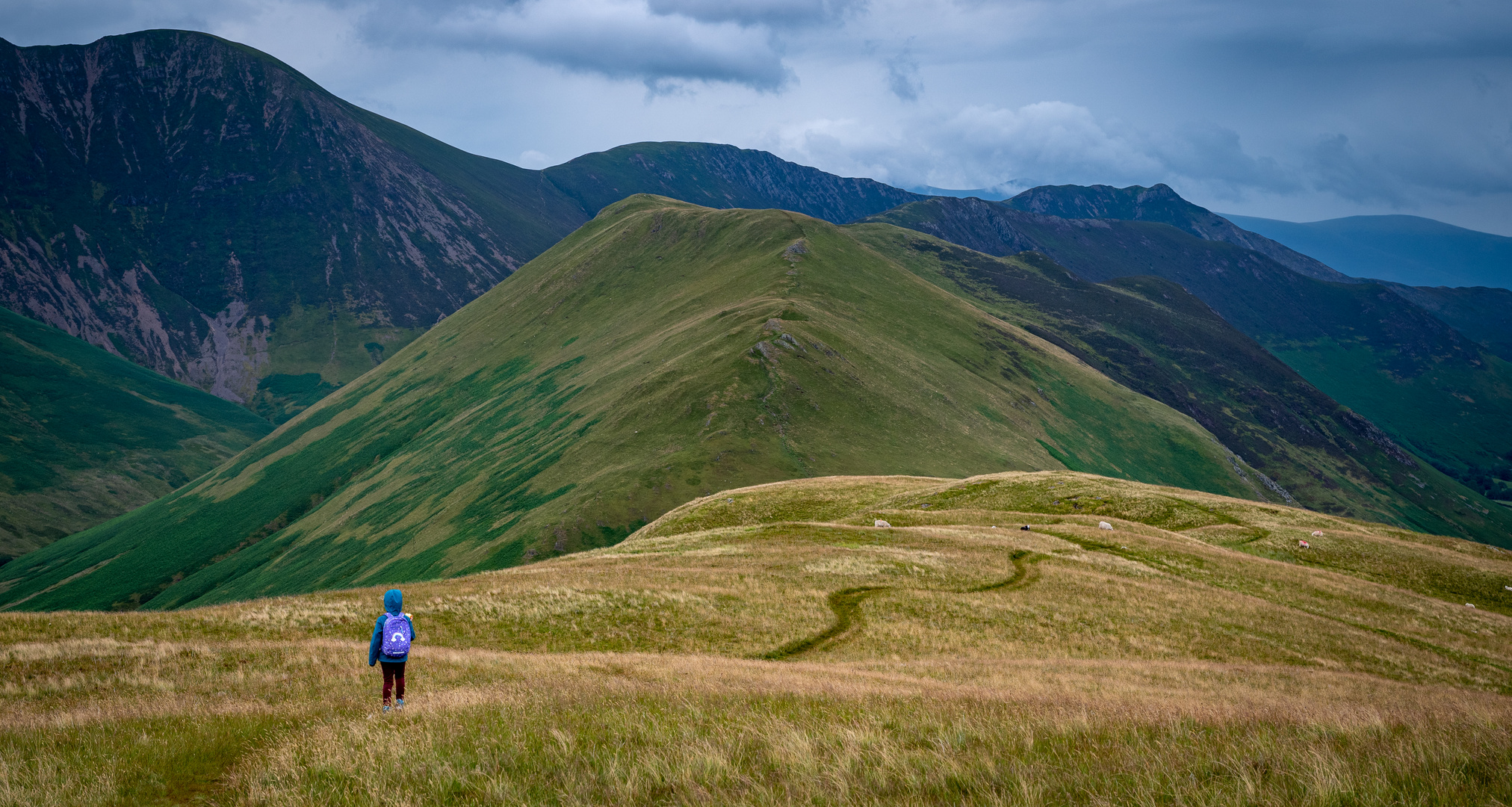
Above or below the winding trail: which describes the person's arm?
above

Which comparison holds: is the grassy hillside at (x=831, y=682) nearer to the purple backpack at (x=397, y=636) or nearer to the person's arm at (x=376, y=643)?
the person's arm at (x=376, y=643)

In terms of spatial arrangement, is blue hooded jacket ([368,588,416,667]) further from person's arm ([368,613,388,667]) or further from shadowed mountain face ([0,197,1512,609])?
shadowed mountain face ([0,197,1512,609])

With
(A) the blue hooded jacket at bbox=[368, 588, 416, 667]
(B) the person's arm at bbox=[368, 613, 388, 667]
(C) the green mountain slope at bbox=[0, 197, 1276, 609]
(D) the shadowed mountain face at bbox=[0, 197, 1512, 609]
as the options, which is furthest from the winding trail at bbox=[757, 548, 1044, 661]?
(C) the green mountain slope at bbox=[0, 197, 1276, 609]

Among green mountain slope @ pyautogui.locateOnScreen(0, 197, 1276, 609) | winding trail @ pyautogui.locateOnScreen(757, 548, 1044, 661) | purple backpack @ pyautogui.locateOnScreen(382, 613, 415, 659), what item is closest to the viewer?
purple backpack @ pyautogui.locateOnScreen(382, 613, 415, 659)

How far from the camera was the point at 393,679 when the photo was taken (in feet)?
56.9

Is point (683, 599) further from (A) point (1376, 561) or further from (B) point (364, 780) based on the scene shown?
(A) point (1376, 561)

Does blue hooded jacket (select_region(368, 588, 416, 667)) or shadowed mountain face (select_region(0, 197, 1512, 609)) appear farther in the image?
shadowed mountain face (select_region(0, 197, 1512, 609))

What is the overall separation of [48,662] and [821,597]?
29273mm

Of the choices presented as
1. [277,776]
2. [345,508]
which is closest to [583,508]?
[345,508]

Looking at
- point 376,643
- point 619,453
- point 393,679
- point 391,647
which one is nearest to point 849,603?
point 393,679

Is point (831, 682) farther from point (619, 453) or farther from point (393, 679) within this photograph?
point (619, 453)

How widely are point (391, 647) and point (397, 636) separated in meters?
0.31

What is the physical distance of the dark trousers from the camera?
17000mm

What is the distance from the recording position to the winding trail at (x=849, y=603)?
103 ft
